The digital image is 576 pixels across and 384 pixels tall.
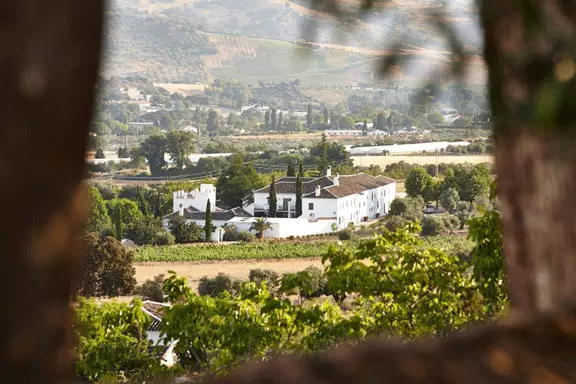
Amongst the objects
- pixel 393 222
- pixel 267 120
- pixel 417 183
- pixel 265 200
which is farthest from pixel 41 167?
pixel 267 120

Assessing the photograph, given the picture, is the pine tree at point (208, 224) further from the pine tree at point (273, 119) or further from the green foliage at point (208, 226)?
the pine tree at point (273, 119)

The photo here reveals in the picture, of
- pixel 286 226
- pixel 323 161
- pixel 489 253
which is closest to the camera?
pixel 489 253

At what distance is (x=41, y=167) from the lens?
69 centimetres

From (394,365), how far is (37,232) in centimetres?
38

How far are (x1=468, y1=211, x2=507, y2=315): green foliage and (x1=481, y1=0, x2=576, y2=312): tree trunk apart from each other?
395cm

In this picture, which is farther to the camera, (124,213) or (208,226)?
(208,226)

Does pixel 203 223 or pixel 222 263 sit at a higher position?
pixel 203 223

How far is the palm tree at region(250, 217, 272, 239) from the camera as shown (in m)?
31.6

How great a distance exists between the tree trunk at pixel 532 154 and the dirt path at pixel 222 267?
2117 centimetres

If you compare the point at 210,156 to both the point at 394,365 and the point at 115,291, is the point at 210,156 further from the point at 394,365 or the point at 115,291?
the point at 394,365

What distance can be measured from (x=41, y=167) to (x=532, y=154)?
64 cm

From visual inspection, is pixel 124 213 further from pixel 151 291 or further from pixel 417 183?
pixel 417 183

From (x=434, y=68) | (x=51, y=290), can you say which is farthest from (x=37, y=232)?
(x=434, y=68)

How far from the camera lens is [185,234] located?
31078 mm
